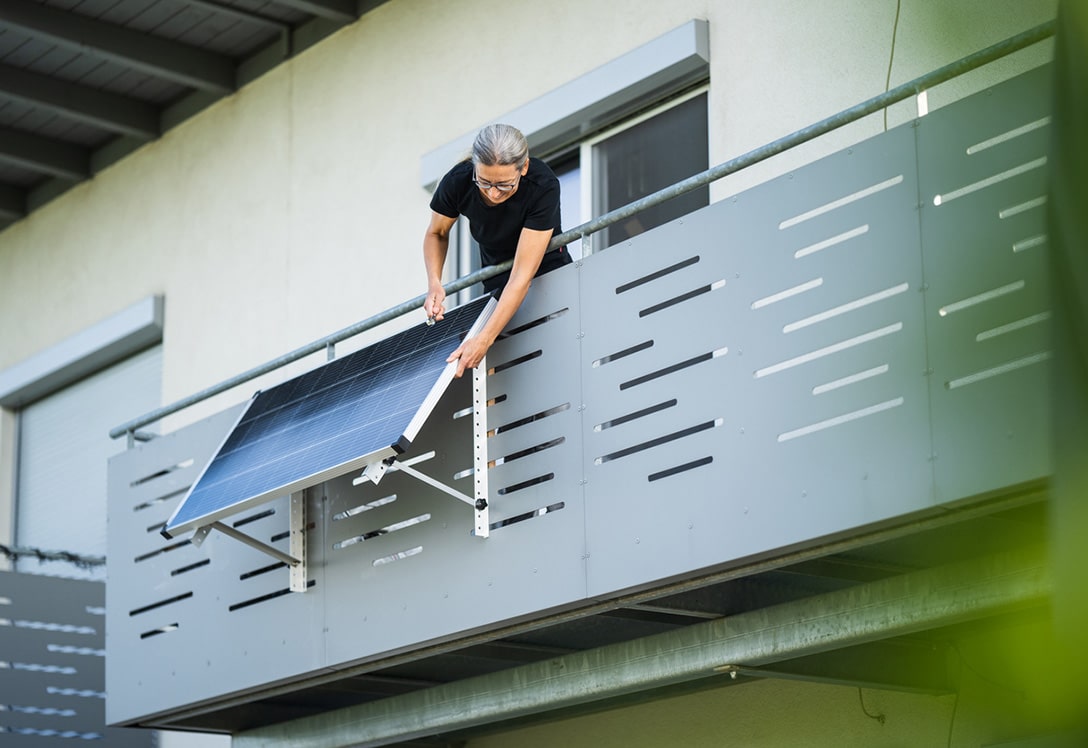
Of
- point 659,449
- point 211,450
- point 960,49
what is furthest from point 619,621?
point 960,49

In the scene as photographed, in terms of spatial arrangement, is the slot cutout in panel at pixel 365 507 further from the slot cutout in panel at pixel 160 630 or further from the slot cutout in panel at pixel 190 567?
the slot cutout in panel at pixel 160 630

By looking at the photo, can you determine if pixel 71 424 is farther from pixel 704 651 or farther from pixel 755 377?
pixel 755 377

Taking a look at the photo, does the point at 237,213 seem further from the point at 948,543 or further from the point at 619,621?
the point at 948,543

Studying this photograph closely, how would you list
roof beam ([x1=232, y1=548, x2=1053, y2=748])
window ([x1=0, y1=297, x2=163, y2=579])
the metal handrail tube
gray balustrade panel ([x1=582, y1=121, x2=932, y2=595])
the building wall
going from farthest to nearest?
window ([x1=0, y1=297, x2=163, y2=579]), the building wall, roof beam ([x1=232, y1=548, x2=1053, y2=748]), gray balustrade panel ([x1=582, y1=121, x2=932, y2=595]), the metal handrail tube

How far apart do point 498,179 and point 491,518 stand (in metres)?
1.37

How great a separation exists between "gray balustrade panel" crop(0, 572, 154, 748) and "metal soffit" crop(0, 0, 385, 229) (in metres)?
3.71

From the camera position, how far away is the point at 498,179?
615 cm

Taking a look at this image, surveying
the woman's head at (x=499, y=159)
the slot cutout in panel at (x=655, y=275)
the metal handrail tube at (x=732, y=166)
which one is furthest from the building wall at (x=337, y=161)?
the woman's head at (x=499, y=159)

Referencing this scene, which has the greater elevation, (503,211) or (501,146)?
(501,146)

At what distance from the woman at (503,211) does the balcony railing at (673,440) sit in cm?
20

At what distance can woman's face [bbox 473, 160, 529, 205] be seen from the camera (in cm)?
612

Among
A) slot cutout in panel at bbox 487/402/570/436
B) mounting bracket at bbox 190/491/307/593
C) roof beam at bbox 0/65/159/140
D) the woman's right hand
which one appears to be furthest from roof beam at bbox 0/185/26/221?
slot cutout in panel at bbox 487/402/570/436

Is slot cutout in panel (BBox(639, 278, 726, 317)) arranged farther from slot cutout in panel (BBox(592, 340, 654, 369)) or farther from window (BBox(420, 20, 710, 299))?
window (BBox(420, 20, 710, 299))

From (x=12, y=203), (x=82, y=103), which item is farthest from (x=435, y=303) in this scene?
(x=12, y=203)
